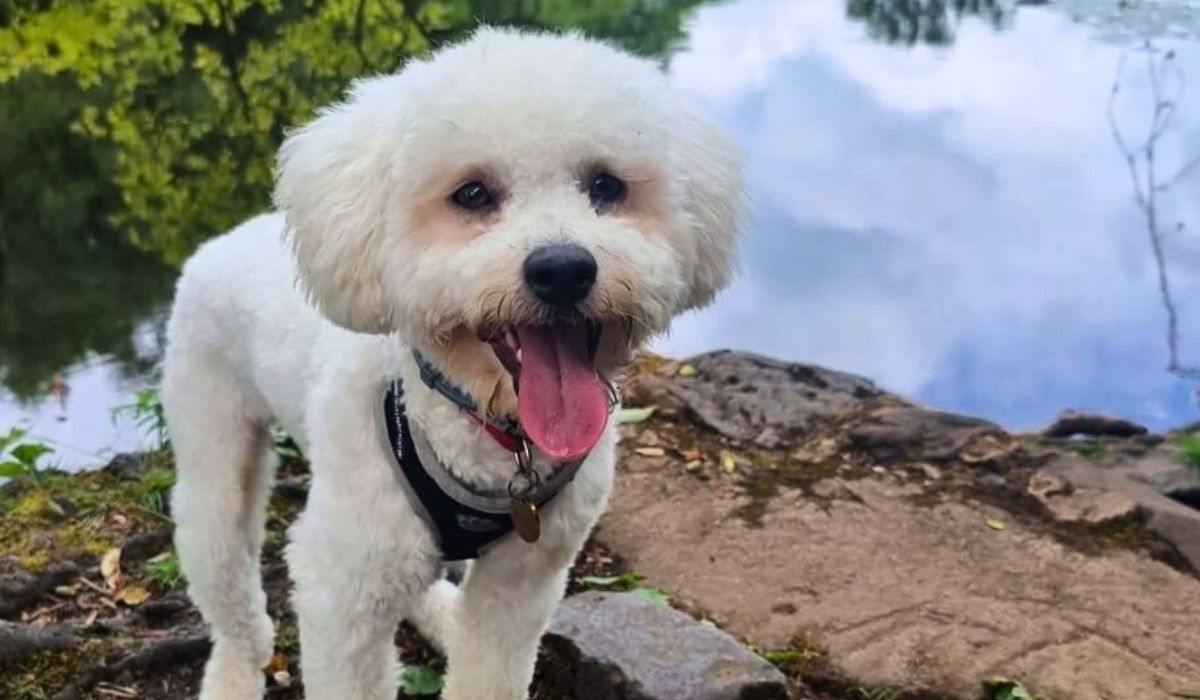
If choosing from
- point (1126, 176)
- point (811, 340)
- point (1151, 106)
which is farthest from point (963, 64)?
point (811, 340)

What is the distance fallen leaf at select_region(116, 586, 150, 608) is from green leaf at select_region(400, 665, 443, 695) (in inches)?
35.9

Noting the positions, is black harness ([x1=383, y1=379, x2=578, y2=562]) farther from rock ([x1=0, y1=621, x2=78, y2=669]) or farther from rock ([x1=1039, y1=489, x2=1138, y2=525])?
rock ([x1=1039, y1=489, x2=1138, y2=525])

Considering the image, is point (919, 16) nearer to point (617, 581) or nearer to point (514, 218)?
point (617, 581)

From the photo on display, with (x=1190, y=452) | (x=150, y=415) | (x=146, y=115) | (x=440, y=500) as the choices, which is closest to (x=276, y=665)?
(x=440, y=500)

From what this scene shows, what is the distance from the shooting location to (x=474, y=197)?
2279 millimetres

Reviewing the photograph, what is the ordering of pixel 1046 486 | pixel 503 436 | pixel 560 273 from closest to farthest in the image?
pixel 560 273 < pixel 503 436 < pixel 1046 486

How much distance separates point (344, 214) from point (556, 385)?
46 cm

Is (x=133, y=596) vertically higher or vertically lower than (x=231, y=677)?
lower

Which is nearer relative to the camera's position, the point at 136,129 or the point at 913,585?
the point at 913,585

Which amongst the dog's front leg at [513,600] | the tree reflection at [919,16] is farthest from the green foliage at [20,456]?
the tree reflection at [919,16]

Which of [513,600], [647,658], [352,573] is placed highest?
[352,573]

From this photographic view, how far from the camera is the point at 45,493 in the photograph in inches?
175

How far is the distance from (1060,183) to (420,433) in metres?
6.70

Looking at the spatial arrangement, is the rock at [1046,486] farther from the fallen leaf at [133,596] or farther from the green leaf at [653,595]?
the fallen leaf at [133,596]
